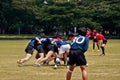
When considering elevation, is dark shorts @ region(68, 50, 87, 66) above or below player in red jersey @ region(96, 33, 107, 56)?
above

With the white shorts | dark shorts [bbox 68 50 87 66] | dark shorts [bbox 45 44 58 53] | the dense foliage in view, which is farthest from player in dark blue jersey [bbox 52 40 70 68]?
the dense foliage

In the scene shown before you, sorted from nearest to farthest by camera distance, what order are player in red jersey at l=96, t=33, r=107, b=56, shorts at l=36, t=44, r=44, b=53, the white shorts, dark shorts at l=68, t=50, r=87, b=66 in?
dark shorts at l=68, t=50, r=87, b=66 → the white shorts → shorts at l=36, t=44, r=44, b=53 → player in red jersey at l=96, t=33, r=107, b=56

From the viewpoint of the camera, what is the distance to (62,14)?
70.8 meters

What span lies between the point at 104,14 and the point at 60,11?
755cm

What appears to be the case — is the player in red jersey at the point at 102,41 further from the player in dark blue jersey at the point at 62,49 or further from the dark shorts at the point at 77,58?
the dark shorts at the point at 77,58

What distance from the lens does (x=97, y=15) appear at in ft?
239

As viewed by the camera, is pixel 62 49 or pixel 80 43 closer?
pixel 80 43

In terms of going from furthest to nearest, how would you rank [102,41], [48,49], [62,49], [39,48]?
[102,41] < [39,48] < [48,49] < [62,49]

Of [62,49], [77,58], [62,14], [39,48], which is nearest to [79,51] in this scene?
[77,58]

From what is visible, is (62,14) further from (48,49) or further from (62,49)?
(62,49)

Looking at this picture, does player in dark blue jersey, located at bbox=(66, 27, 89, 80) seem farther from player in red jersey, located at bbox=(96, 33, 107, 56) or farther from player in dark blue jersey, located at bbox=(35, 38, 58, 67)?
player in red jersey, located at bbox=(96, 33, 107, 56)

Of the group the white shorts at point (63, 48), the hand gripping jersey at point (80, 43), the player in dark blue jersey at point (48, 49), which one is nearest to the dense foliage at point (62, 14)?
the player in dark blue jersey at point (48, 49)

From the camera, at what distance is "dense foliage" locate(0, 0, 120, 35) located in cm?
7050

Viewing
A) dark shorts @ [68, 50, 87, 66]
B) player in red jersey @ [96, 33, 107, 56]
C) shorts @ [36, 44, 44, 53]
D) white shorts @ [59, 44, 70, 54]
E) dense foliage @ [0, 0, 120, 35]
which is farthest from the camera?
dense foliage @ [0, 0, 120, 35]
